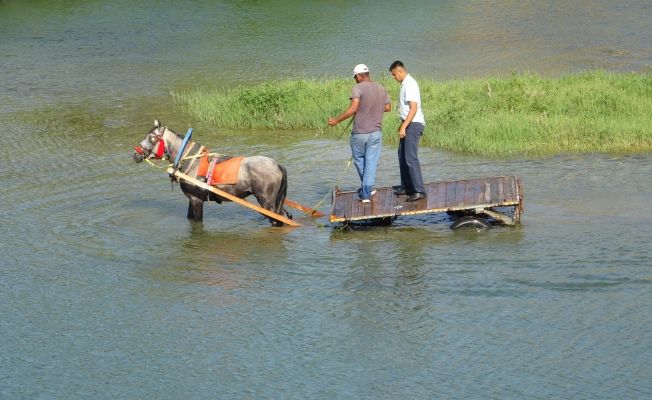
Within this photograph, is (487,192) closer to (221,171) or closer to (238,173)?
(238,173)

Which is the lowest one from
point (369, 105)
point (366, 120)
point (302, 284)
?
point (302, 284)

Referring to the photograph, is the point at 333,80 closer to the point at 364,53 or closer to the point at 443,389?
the point at 364,53

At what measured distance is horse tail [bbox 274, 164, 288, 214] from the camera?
49.0 feet

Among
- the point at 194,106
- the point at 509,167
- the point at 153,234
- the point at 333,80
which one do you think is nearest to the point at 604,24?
the point at 333,80

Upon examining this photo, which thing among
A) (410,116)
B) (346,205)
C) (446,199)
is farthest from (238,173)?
(446,199)

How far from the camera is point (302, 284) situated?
1269 centimetres

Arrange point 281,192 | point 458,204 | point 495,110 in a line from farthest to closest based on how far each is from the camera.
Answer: point 495,110
point 281,192
point 458,204

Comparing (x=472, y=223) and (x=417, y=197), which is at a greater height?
(x=417, y=197)

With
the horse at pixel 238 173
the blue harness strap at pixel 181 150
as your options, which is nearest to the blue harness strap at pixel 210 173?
the horse at pixel 238 173

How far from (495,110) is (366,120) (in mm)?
7928

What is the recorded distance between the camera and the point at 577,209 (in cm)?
1518

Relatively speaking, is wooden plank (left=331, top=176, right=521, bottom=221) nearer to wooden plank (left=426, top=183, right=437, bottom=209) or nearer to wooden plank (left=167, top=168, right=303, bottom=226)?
wooden plank (left=426, top=183, right=437, bottom=209)

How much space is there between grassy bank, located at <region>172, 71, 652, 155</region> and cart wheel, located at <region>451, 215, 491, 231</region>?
5.35 metres

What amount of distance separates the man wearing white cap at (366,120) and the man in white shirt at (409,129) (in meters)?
0.30
